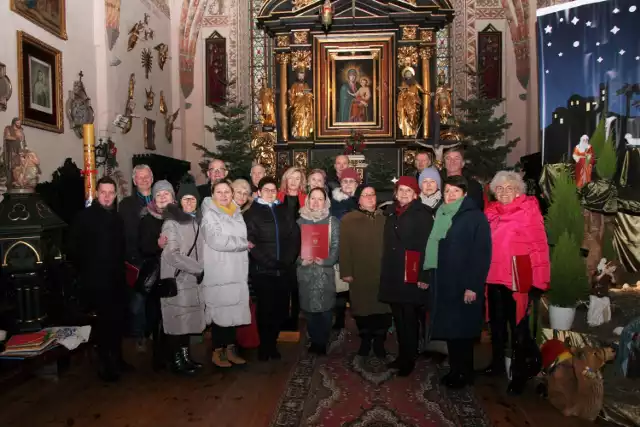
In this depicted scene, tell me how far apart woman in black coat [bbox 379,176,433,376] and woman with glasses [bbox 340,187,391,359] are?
0.28 meters

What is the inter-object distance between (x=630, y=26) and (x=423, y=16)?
732 centimetres

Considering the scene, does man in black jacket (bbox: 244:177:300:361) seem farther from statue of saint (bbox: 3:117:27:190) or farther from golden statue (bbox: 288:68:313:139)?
golden statue (bbox: 288:68:313:139)

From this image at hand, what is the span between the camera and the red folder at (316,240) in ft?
15.2

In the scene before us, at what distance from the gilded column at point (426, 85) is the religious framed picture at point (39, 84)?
726 centimetres

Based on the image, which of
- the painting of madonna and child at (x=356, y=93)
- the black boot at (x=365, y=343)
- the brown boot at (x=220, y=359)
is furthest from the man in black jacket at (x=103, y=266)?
the painting of madonna and child at (x=356, y=93)

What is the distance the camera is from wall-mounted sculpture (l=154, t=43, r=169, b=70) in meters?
11.3

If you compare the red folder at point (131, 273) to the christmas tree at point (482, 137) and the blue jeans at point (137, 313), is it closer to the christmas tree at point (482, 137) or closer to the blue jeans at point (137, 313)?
the blue jeans at point (137, 313)

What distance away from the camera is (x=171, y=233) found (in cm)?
407

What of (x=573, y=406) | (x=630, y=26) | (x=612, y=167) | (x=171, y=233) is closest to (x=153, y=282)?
(x=171, y=233)

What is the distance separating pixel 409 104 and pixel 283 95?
9.19 feet

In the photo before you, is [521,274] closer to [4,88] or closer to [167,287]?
[167,287]

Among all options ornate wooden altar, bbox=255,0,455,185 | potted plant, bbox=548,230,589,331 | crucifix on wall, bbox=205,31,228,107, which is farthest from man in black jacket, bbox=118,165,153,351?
crucifix on wall, bbox=205,31,228,107

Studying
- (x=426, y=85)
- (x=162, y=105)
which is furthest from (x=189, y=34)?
(x=426, y=85)

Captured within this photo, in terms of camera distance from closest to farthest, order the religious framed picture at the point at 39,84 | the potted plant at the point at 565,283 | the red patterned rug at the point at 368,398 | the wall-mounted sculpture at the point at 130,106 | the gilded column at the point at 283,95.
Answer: the red patterned rug at the point at 368,398
the potted plant at the point at 565,283
the religious framed picture at the point at 39,84
the wall-mounted sculpture at the point at 130,106
the gilded column at the point at 283,95
